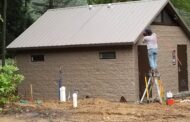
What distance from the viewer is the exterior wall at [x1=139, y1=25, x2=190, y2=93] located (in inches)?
915

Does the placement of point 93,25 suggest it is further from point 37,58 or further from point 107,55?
point 37,58

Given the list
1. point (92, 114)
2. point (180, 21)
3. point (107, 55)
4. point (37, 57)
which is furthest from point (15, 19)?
point (92, 114)

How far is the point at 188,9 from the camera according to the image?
40.2 m

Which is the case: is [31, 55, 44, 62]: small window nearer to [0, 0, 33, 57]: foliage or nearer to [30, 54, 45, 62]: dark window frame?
[30, 54, 45, 62]: dark window frame

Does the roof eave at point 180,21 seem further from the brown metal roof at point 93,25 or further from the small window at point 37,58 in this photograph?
the small window at point 37,58

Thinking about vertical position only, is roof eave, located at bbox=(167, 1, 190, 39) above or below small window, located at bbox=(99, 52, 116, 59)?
above

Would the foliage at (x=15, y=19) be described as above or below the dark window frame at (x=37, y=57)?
above

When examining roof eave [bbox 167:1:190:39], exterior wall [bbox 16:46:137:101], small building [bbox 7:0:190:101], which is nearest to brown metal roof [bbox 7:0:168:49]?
small building [bbox 7:0:190:101]

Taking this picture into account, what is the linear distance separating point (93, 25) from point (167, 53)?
3.76m

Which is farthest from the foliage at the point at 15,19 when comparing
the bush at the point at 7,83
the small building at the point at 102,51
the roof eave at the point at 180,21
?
the bush at the point at 7,83

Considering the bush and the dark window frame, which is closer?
the bush

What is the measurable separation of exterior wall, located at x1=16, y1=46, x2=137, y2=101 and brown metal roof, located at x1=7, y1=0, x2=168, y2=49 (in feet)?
1.57

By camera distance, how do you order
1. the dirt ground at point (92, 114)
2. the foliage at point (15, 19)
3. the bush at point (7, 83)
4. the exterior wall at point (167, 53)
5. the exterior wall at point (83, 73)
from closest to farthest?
the dirt ground at point (92, 114) < the bush at point (7, 83) < the exterior wall at point (83, 73) < the exterior wall at point (167, 53) < the foliage at point (15, 19)

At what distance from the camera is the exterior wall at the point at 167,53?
23.2 meters
